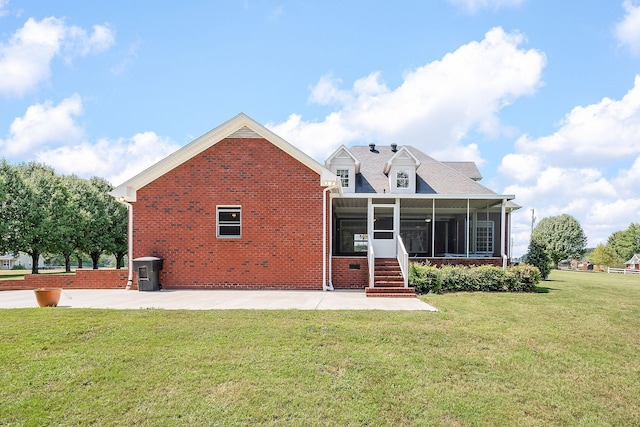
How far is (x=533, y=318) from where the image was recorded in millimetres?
8930

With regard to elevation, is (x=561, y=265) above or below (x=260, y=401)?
below

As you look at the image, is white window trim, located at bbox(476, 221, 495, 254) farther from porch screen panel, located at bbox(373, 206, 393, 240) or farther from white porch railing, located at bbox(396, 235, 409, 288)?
white porch railing, located at bbox(396, 235, 409, 288)

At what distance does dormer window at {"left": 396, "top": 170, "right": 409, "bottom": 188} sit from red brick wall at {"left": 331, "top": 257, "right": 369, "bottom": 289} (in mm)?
5123

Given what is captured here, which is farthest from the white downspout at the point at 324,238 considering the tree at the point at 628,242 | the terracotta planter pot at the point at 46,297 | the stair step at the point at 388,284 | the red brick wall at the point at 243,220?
the tree at the point at 628,242

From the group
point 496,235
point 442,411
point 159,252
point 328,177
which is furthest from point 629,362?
point 496,235

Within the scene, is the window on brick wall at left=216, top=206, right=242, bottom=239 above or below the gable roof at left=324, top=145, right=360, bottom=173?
below

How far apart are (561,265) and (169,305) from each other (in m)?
61.1

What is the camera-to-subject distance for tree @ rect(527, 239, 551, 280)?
19.8 metres

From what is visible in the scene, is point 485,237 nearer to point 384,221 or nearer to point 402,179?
point 384,221

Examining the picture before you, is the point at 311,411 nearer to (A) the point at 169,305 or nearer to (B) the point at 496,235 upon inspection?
(A) the point at 169,305

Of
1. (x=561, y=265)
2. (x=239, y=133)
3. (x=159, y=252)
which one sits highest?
(x=239, y=133)

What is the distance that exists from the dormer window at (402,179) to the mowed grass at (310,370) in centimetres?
1000

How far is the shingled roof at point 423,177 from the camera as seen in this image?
17.8m

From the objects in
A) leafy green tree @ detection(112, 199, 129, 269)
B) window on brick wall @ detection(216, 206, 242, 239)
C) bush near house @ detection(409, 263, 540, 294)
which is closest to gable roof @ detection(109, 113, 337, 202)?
window on brick wall @ detection(216, 206, 242, 239)
